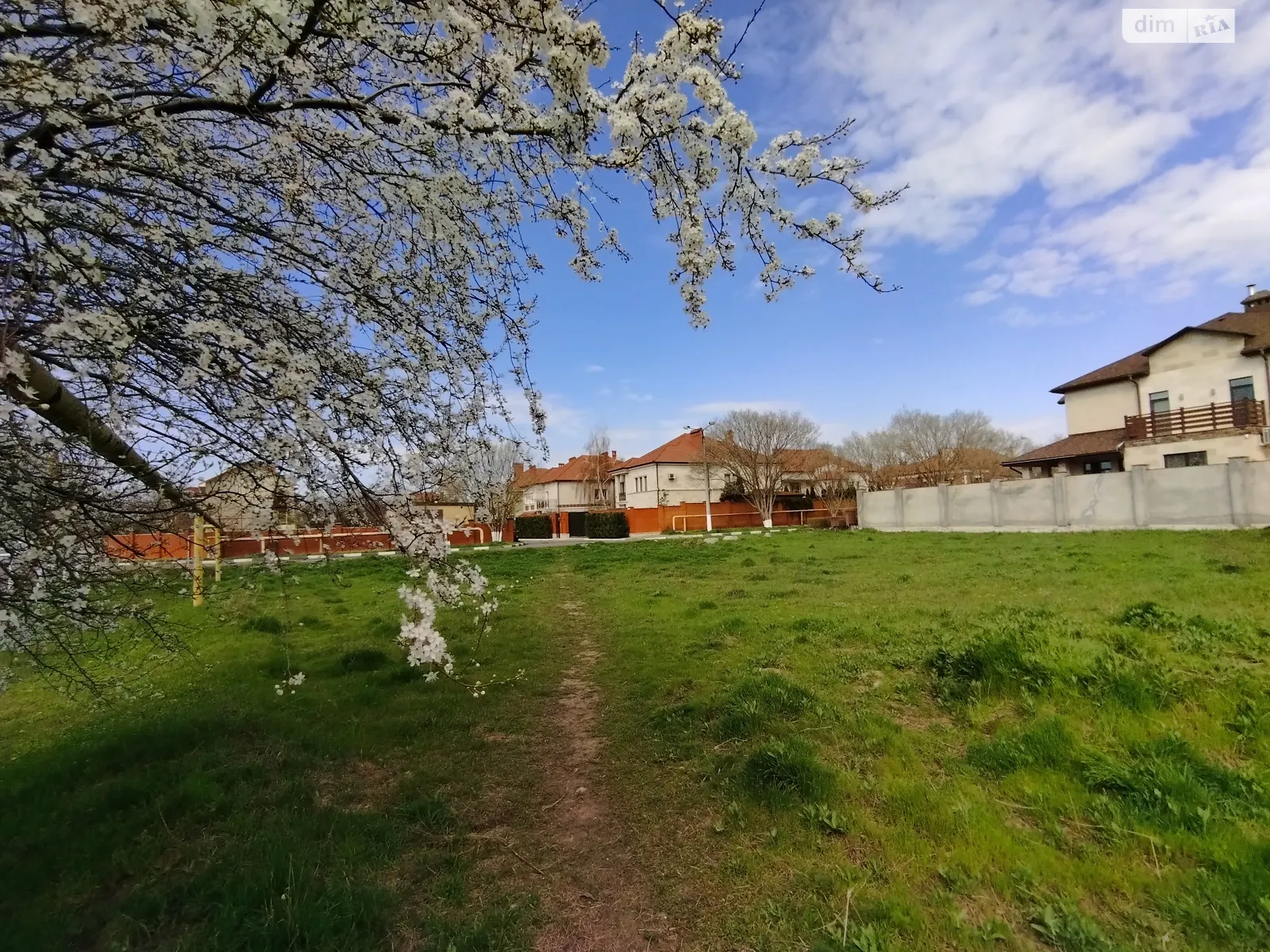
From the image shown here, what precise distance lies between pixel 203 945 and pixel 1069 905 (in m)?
3.39

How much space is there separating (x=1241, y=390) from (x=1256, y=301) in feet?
22.5

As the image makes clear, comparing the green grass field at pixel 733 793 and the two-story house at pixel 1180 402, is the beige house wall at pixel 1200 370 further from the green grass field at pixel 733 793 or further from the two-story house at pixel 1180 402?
the green grass field at pixel 733 793

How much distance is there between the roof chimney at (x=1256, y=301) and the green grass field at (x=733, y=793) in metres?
29.3

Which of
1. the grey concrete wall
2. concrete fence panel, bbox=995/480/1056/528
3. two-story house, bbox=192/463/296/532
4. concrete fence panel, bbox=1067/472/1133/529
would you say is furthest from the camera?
concrete fence panel, bbox=995/480/1056/528

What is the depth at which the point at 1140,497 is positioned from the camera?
18.9 m

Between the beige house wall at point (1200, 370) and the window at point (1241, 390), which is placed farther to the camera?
the beige house wall at point (1200, 370)

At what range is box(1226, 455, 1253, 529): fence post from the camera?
17016 mm

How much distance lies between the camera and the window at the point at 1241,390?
76.6 ft

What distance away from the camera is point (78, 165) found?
241 cm

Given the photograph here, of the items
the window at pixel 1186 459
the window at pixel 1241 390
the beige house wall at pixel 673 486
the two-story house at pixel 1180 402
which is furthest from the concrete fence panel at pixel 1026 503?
the beige house wall at pixel 673 486

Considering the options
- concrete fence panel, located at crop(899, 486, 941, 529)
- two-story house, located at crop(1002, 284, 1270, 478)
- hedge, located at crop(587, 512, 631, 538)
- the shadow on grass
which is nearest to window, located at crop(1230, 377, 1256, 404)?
two-story house, located at crop(1002, 284, 1270, 478)

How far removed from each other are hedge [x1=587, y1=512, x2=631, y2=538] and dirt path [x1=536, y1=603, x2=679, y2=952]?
3032 cm

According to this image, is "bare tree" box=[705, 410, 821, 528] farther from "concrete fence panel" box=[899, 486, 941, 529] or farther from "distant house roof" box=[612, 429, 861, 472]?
"concrete fence panel" box=[899, 486, 941, 529]

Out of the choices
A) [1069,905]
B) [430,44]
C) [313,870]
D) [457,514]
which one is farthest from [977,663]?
[430,44]
